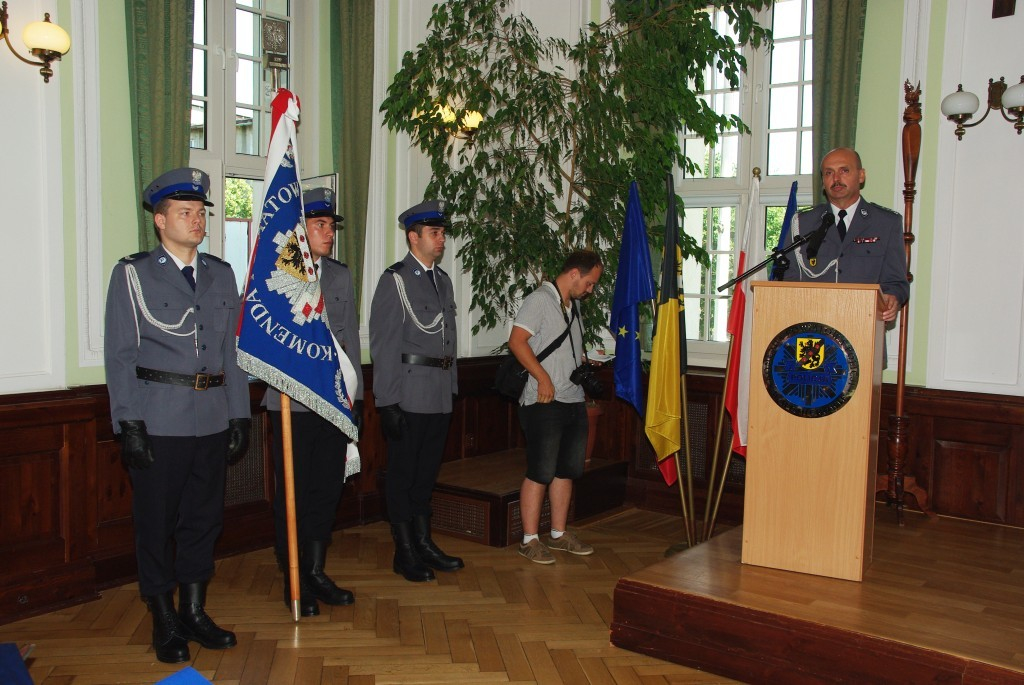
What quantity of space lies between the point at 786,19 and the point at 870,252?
229 cm

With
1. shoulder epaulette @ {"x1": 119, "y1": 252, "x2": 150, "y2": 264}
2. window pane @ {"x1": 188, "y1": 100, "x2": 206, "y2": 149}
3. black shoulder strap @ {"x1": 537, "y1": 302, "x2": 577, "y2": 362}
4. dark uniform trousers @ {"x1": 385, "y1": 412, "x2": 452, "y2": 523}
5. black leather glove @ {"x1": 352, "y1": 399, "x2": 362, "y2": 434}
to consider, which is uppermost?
window pane @ {"x1": 188, "y1": 100, "x2": 206, "y2": 149}

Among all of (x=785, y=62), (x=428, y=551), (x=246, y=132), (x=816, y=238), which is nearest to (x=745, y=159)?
(x=785, y=62)

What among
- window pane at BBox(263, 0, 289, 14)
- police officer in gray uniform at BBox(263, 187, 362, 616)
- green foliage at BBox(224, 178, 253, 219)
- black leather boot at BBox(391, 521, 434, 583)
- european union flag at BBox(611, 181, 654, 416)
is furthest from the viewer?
window pane at BBox(263, 0, 289, 14)

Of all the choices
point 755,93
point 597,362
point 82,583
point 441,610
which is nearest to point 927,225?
point 755,93

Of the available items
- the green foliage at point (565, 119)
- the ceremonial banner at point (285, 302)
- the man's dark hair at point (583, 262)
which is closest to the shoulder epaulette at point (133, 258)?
the ceremonial banner at point (285, 302)

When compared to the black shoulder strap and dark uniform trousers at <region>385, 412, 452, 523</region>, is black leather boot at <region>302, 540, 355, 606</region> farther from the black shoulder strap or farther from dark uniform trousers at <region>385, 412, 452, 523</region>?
the black shoulder strap

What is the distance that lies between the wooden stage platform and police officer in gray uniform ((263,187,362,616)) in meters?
1.20

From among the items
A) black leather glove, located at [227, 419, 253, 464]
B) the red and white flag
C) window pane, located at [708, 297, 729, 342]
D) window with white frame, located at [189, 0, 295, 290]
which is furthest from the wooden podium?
window with white frame, located at [189, 0, 295, 290]

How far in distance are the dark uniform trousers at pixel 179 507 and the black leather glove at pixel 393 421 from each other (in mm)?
805

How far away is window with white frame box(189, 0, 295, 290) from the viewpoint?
4.41m

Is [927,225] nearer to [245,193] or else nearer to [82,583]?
[245,193]

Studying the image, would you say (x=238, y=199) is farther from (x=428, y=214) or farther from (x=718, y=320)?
(x=718, y=320)

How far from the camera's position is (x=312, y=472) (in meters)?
3.62

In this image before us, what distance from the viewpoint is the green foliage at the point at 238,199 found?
181 inches
